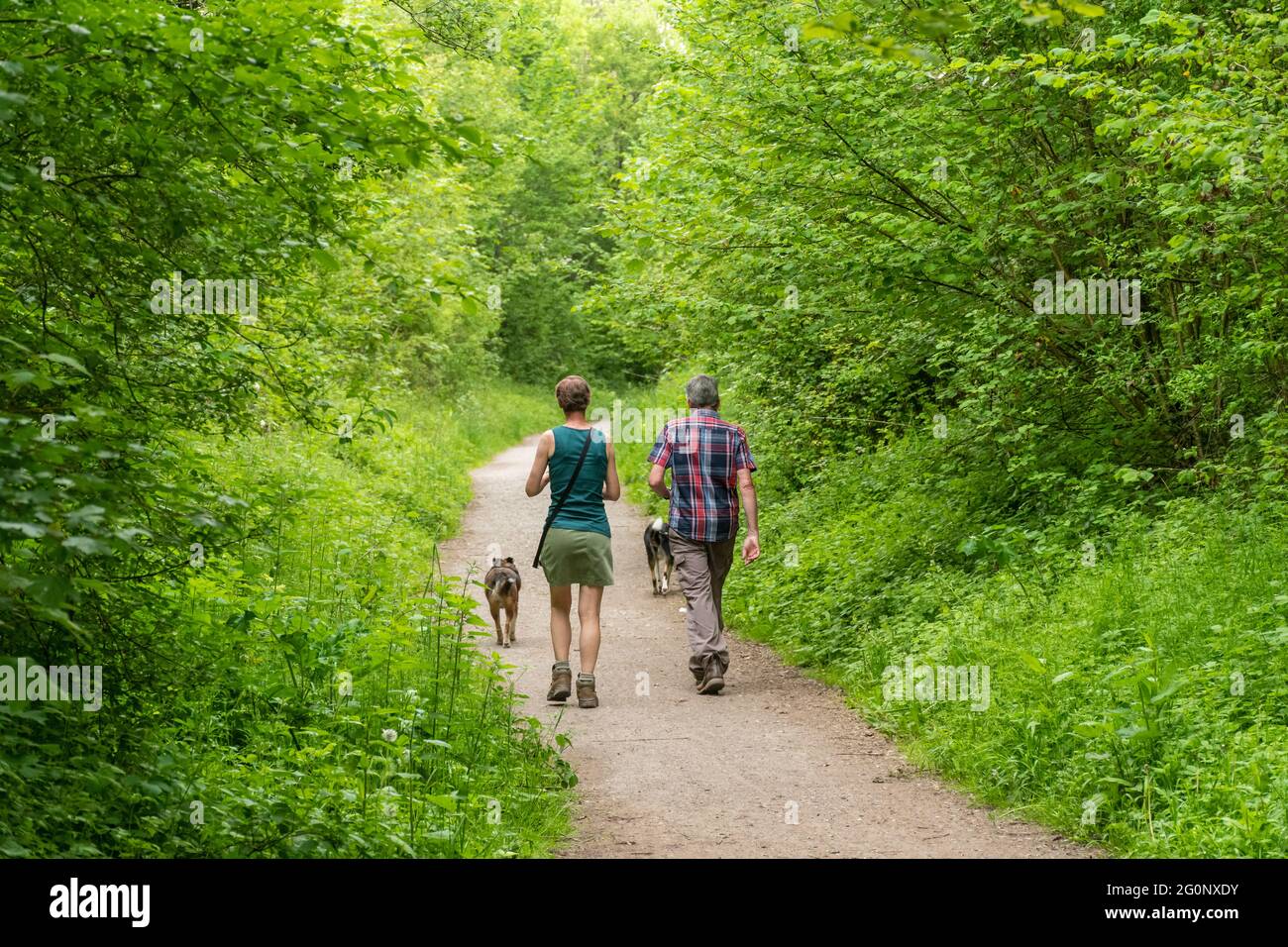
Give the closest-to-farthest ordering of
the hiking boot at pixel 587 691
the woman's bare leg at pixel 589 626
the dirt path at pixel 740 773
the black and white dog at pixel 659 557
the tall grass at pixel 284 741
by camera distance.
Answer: the tall grass at pixel 284 741 → the dirt path at pixel 740 773 → the hiking boot at pixel 587 691 → the woman's bare leg at pixel 589 626 → the black and white dog at pixel 659 557

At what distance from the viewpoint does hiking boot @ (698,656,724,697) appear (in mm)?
9602

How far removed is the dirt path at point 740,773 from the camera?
6.03m

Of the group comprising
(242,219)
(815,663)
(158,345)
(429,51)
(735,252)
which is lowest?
(815,663)

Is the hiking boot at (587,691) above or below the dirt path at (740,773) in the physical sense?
above

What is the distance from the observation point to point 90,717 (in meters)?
5.07

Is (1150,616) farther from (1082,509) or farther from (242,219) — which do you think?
(242,219)

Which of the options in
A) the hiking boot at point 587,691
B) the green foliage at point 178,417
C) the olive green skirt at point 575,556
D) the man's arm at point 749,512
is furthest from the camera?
the man's arm at point 749,512

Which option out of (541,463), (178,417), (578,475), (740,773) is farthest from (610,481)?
(178,417)

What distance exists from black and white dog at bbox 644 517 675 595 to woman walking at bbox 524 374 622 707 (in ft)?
17.2

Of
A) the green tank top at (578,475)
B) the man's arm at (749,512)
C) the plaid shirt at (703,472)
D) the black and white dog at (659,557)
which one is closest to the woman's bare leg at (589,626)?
the green tank top at (578,475)

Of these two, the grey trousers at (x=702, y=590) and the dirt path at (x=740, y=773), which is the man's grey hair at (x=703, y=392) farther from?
the dirt path at (x=740, y=773)

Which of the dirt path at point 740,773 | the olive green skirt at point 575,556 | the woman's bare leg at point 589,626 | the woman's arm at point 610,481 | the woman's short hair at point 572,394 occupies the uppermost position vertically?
the woman's short hair at point 572,394
